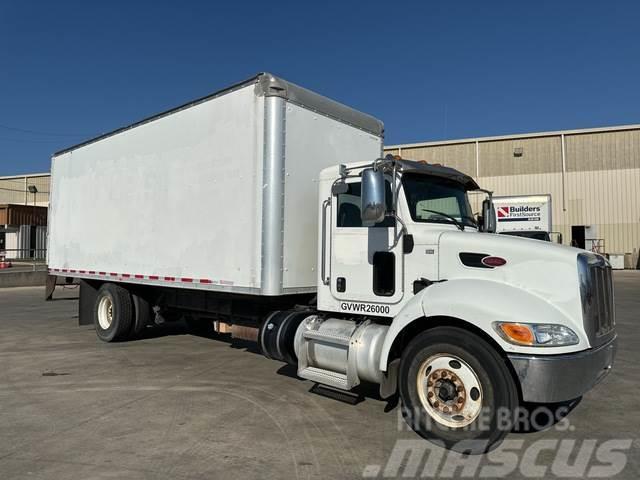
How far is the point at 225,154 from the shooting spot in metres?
6.32

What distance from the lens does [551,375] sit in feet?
12.2

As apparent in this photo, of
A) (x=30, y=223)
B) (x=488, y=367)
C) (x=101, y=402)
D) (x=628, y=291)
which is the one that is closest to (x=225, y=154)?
(x=101, y=402)

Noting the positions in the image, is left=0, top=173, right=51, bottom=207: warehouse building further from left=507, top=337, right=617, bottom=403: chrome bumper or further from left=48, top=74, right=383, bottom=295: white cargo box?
left=507, top=337, right=617, bottom=403: chrome bumper

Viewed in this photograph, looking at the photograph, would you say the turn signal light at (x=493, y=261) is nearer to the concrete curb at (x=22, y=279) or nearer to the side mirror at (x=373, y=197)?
the side mirror at (x=373, y=197)

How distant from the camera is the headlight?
380cm

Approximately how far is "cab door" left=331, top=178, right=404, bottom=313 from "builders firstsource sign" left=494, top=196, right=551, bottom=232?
1513 centimetres

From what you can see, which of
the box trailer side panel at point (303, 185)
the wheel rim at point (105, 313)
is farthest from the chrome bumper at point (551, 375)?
the wheel rim at point (105, 313)

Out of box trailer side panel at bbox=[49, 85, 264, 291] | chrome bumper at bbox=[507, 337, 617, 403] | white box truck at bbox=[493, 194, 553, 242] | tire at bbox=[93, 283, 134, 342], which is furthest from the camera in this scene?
white box truck at bbox=[493, 194, 553, 242]

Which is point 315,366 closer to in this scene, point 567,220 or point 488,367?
point 488,367

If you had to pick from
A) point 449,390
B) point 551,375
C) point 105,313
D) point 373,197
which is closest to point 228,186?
point 373,197

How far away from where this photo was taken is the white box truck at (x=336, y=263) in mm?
3969

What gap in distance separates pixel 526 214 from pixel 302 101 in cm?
1589

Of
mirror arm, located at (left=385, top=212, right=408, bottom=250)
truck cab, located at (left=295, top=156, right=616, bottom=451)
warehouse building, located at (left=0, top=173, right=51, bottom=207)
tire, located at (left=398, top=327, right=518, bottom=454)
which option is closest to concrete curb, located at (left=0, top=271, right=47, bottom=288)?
truck cab, located at (left=295, top=156, right=616, bottom=451)

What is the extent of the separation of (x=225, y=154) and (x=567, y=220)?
3339cm
